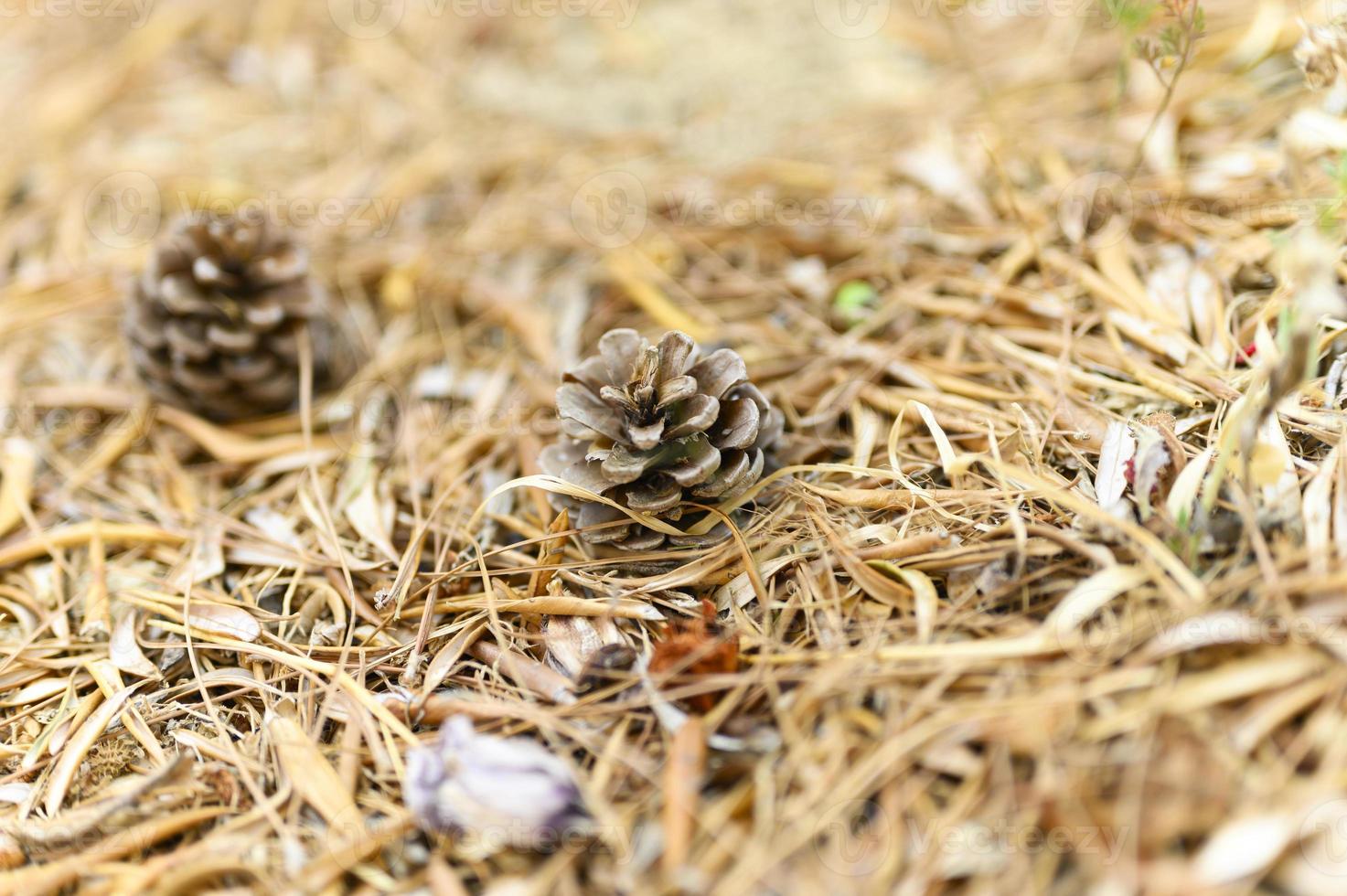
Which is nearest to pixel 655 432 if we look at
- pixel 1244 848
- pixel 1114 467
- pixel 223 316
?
pixel 1114 467

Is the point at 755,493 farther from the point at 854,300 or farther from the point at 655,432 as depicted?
the point at 854,300

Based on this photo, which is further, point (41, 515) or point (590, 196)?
point (590, 196)

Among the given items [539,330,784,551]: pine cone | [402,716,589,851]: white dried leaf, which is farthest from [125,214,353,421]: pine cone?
[402,716,589,851]: white dried leaf

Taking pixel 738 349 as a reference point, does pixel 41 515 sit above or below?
below

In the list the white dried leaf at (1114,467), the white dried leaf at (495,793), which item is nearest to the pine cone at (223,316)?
the white dried leaf at (495,793)

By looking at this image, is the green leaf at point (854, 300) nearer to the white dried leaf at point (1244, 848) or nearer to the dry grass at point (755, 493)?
the dry grass at point (755, 493)

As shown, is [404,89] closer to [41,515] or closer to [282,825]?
[41,515]

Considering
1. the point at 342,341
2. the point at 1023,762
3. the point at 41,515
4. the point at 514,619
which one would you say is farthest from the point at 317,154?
the point at 1023,762
